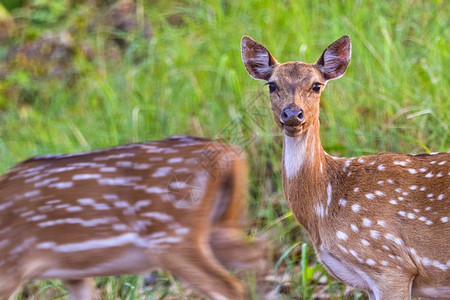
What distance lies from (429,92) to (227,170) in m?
1.87

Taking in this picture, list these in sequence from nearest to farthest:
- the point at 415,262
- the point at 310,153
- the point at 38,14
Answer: the point at 415,262 < the point at 310,153 < the point at 38,14

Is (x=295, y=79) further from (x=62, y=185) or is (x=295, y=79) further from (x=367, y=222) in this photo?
(x=62, y=185)

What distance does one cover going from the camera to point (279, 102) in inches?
158

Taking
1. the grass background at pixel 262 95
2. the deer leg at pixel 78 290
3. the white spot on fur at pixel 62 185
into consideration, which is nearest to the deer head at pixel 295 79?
the grass background at pixel 262 95

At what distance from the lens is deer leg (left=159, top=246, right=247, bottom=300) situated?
4.12m

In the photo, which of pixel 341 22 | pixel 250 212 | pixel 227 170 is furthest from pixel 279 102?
pixel 341 22

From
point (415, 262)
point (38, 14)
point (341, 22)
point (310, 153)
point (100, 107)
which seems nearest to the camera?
point (415, 262)

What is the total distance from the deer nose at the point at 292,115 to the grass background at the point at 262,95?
1.07 metres

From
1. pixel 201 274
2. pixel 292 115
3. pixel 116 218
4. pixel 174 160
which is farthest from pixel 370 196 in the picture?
pixel 116 218

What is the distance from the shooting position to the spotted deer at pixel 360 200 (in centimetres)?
379

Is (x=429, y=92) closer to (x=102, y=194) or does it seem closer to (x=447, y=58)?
(x=447, y=58)

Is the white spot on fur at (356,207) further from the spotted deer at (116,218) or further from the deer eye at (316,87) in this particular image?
the spotted deer at (116,218)

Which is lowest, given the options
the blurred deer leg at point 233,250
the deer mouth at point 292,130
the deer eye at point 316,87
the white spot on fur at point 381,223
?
the blurred deer leg at point 233,250

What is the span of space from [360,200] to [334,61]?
2.31 feet
